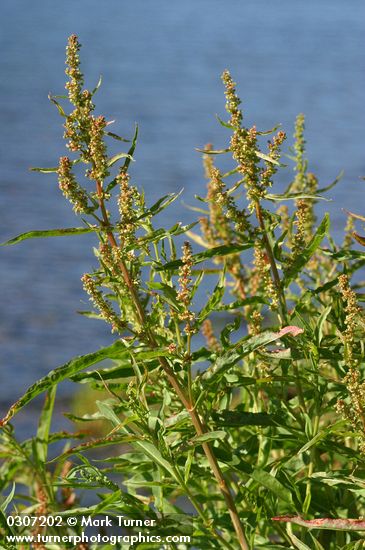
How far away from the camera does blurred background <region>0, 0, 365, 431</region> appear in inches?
390

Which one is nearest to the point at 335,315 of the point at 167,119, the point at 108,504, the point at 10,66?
the point at 108,504

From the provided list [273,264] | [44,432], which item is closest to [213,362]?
[273,264]

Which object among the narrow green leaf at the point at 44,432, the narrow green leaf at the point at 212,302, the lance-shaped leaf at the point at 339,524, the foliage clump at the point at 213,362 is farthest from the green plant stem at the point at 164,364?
the narrow green leaf at the point at 44,432

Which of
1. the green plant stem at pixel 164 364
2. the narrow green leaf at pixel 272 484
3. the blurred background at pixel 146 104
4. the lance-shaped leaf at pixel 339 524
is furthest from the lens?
the blurred background at pixel 146 104

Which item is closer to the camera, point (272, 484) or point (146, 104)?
point (272, 484)

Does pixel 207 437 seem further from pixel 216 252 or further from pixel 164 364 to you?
pixel 216 252

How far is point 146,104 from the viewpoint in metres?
15.1

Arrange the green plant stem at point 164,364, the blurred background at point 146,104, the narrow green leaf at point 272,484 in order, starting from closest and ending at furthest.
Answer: the green plant stem at point 164,364 < the narrow green leaf at point 272,484 < the blurred background at point 146,104

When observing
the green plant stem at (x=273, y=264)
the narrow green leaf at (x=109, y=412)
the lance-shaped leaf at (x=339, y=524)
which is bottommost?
the lance-shaped leaf at (x=339, y=524)

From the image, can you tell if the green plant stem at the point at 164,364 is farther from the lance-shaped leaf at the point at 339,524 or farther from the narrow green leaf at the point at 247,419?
the lance-shaped leaf at the point at 339,524

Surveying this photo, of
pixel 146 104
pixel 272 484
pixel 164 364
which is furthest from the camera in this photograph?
pixel 146 104

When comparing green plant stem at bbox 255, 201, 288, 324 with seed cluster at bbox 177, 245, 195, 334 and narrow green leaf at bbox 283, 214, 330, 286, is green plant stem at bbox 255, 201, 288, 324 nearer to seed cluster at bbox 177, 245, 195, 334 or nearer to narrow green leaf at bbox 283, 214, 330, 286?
narrow green leaf at bbox 283, 214, 330, 286

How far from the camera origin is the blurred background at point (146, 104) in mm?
9898

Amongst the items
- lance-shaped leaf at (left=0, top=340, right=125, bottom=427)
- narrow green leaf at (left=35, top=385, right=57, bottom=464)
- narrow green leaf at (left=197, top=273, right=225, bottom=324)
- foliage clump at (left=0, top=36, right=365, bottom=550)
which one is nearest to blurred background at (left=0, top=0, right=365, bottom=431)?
narrow green leaf at (left=35, top=385, right=57, bottom=464)
